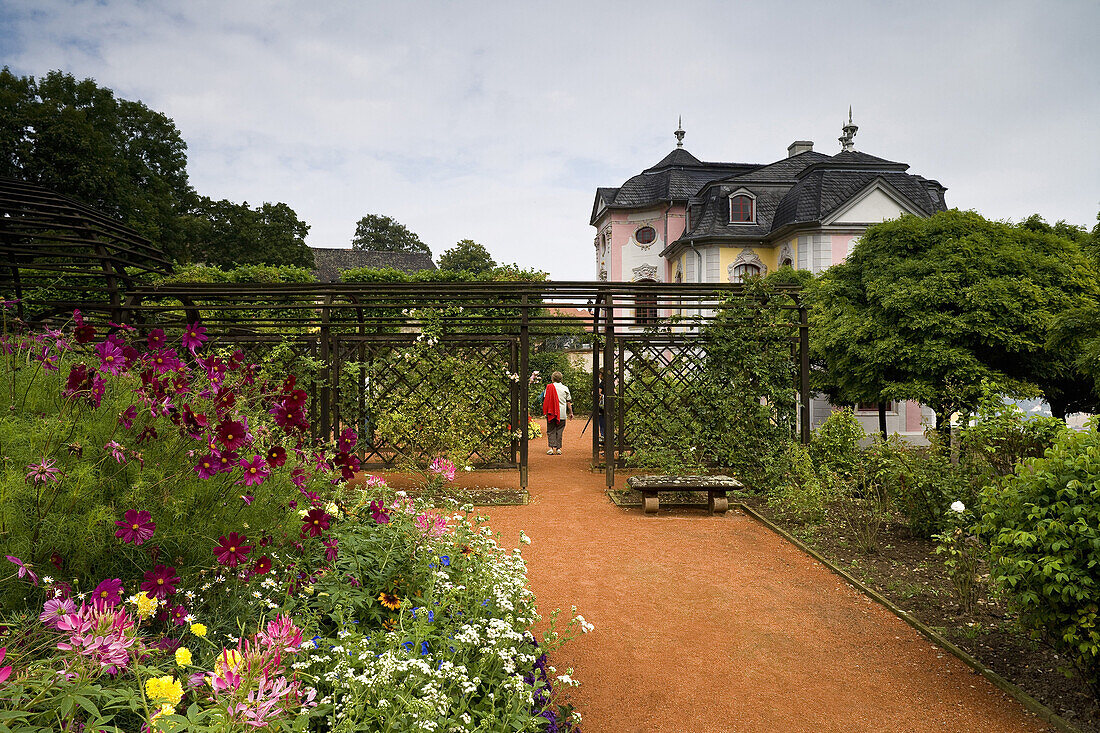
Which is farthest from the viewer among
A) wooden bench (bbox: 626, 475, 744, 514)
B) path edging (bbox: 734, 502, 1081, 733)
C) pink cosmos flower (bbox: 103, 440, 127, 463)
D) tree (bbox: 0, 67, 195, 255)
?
tree (bbox: 0, 67, 195, 255)

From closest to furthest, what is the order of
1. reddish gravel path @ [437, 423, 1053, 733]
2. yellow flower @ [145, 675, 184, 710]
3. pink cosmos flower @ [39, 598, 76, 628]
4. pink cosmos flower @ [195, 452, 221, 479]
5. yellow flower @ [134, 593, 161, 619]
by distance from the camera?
yellow flower @ [145, 675, 184, 710], pink cosmos flower @ [39, 598, 76, 628], yellow flower @ [134, 593, 161, 619], pink cosmos flower @ [195, 452, 221, 479], reddish gravel path @ [437, 423, 1053, 733]

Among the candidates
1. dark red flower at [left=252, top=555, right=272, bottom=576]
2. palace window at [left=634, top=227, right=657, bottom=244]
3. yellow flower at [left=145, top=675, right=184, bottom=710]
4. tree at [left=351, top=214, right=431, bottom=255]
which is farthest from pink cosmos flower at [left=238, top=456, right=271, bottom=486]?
tree at [left=351, top=214, right=431, bottom=255]

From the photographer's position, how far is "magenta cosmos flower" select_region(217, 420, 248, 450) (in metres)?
2.24

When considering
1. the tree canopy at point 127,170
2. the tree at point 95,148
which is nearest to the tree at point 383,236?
the tree canopy at point 127,170

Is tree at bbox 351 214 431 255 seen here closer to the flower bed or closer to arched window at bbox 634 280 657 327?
arched window at bbox 634 280 657 327

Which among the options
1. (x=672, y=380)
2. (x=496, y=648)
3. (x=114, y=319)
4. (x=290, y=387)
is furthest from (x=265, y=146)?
(x=496, y=648)

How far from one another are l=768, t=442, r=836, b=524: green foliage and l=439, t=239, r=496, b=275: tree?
4228 centimetres

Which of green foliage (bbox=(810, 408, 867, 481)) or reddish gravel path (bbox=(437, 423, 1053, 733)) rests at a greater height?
green foliage (bbox=(810, 408, 867, 481))

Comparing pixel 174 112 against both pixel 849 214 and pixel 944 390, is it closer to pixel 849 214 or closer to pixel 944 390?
pixel 849 214

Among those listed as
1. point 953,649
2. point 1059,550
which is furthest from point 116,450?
point 953,649

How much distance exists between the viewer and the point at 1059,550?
123 inches

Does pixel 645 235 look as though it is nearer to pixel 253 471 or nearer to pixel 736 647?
pixel 736 647

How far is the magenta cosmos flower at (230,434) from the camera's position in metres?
2.24

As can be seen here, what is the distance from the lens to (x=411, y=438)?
8727 mm
